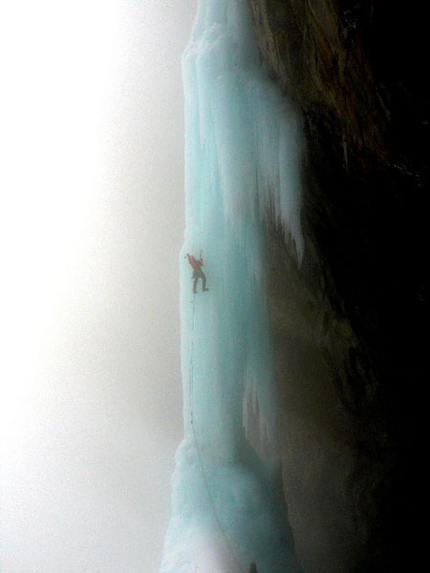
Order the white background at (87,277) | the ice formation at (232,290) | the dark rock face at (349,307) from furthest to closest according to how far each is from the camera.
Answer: the white background at (87,277) → the ice formation at (232,290) → the dark rock face at (349,307)

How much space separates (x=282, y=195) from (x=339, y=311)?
0.67 meters

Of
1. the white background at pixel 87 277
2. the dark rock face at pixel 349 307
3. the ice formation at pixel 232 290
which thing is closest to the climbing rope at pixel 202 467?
the ice formation at pixel 232 290

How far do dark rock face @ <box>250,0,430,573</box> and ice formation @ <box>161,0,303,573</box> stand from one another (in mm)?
98

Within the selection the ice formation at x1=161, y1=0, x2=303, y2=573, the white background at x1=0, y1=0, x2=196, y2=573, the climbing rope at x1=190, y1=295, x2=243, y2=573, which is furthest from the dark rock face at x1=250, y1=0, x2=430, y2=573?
Result: the white background at x1=0, y1=0, x2=196, y2=573

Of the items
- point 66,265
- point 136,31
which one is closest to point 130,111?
point 136,31

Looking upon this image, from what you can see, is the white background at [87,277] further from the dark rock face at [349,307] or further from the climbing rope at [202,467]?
the dark rock face at [349,307]

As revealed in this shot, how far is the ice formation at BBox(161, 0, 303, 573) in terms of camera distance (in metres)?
2.54

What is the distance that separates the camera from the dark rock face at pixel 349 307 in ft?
7.86

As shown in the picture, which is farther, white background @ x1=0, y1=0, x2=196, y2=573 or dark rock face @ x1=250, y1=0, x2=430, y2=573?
white background @ x1=0, y1=0, x2=196, y2=573

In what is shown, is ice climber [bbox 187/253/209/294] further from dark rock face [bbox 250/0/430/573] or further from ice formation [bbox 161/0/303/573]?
dark rock face [bbox 250/0/430/573]

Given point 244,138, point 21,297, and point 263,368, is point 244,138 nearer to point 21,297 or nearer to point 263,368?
point 263,368

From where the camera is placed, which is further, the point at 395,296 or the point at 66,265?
the point at 66,265

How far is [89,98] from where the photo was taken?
107 inches

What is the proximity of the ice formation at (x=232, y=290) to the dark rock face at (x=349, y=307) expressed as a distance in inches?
3.8
